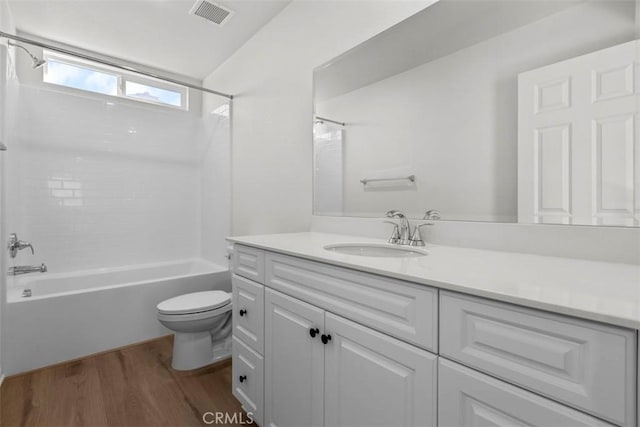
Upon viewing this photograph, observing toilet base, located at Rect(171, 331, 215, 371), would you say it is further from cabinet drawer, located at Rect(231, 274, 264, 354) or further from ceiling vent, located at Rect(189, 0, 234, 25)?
ceiling vent, located at Rect(189, 0, 234, 25)

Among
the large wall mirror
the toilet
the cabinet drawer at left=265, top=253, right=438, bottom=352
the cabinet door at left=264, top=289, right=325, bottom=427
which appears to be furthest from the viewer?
the toilet

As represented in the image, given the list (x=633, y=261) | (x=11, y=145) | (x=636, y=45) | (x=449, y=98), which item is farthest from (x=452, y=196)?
(x=11, y=145)

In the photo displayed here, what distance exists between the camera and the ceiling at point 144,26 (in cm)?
208

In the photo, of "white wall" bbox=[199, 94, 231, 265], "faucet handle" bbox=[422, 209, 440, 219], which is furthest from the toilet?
"faucet handle" bbox=[422, 209, 440, 219]

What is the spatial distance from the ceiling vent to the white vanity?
5.95 feet

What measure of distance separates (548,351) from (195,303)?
1940mm

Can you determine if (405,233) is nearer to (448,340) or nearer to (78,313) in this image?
(448,340)

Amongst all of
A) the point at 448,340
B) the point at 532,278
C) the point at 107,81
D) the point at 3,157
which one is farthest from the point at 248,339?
the point at 107,81

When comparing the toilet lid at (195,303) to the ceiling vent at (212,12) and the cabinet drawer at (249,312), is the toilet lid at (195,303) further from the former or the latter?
the ceiling vent at (212,12)

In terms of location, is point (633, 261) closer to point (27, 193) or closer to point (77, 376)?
point (77, 376)

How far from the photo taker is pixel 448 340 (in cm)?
70

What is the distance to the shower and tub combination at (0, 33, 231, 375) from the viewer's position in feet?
6.78

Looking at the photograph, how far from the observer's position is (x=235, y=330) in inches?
60.8

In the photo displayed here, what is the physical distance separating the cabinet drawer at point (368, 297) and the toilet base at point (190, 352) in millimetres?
1132
